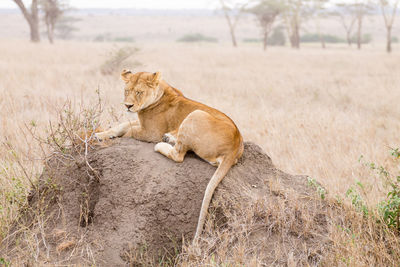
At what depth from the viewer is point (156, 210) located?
371cm

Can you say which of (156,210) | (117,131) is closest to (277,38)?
(117,131)

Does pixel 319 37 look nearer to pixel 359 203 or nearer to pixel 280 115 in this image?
pixel 280 115

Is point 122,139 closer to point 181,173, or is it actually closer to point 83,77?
point 181,173

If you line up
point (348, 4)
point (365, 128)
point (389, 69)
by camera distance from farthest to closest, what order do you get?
point (348, 4) < point (389, 69) < point (365, 128)

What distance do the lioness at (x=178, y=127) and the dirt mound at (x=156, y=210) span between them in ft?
0.53

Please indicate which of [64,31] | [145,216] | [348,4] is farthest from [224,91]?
[64,31]

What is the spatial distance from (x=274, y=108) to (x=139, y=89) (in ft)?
20.0

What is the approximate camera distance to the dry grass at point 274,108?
209 inches

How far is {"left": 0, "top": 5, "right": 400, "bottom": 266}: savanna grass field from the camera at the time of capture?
4.31 meters

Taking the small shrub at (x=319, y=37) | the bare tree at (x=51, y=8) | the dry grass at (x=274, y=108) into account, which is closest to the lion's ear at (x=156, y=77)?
the dry grass at (x=274, y=108)

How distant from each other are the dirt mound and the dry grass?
0.42m

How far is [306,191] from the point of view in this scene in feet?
13.9

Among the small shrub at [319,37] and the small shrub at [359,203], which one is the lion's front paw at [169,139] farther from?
the small shrub at [319,37]

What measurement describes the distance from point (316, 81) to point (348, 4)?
127 feet
